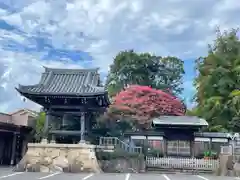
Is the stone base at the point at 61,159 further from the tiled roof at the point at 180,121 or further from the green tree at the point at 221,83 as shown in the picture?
the green tree at the point at 221,83

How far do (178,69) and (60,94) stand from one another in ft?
94.3

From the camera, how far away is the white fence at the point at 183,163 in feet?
71.4

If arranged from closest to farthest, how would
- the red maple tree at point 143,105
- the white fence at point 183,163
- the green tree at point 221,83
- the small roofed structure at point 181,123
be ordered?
the white fence at point 183,163
the small roofed structure at point 181,123
the green tree at point 221,83
the red maple tree at point 143,105

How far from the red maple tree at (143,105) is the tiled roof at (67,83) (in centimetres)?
813

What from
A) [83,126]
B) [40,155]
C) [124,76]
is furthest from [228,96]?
[124,76]

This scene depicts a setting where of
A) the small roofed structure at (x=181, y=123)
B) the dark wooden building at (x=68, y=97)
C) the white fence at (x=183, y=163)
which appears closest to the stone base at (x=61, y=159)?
the dark wooden building at (x=68, y=97)

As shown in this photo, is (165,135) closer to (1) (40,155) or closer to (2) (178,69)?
(1) (40,155)

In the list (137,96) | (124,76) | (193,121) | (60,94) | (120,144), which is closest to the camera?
(60,94)

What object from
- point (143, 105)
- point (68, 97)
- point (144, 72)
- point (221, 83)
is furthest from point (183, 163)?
point (144, 72)

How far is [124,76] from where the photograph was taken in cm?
4306

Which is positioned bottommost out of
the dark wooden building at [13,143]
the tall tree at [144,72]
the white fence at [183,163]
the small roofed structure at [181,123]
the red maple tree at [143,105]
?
the white fence at [183,163]

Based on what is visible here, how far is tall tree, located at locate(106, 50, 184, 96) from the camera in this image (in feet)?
139

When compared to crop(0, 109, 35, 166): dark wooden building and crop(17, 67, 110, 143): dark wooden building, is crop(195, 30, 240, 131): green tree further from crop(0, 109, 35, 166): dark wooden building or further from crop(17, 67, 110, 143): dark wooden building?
crop(0, 109, 35, 166): dark wooden building

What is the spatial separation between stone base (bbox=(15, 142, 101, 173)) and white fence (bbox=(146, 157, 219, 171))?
5331 mm
